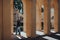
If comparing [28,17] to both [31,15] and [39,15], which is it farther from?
[39,15]

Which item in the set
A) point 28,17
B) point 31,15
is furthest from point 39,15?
point 31,15

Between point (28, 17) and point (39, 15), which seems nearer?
point (28, 17)

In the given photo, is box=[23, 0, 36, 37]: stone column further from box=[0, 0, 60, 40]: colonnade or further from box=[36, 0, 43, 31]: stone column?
box=[36, 0, 43, 31]: stone column

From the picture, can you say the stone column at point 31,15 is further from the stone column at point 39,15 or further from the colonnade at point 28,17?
the stone column at point 39,15

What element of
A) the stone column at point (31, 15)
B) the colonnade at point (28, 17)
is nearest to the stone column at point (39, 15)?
the colonnade at point (28, 17)

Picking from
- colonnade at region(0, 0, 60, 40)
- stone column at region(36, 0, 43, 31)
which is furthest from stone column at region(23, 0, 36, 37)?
stone column at region(36, 0, 43, 31)

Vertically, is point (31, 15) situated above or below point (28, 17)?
above

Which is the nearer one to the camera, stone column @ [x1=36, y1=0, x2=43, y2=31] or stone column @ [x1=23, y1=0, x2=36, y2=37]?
stone column @ [x1=23, y1=0, x2=36, y2=37]

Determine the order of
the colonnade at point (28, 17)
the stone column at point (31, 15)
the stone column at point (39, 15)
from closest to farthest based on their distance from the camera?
1. the colonnade at point (28, 17)
2. the stone column at point (31, 15)
3. the stone column at point (39, 15)

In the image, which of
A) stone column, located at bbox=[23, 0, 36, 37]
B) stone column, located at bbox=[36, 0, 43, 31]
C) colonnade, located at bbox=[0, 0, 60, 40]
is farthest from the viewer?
stone column, located at bbox=[36, 0, 43, 31]

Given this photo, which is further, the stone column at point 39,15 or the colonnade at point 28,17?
the stone column at point 39,15

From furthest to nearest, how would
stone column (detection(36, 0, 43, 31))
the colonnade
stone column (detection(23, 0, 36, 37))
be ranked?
stone column (detection(36, 0, 43, 31)) < stone column (detection(23, 0, 36, 37)) < the colonnade

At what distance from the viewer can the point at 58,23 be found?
64.6 feet

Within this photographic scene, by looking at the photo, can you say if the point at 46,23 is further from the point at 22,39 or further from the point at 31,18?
the point at 22,39
